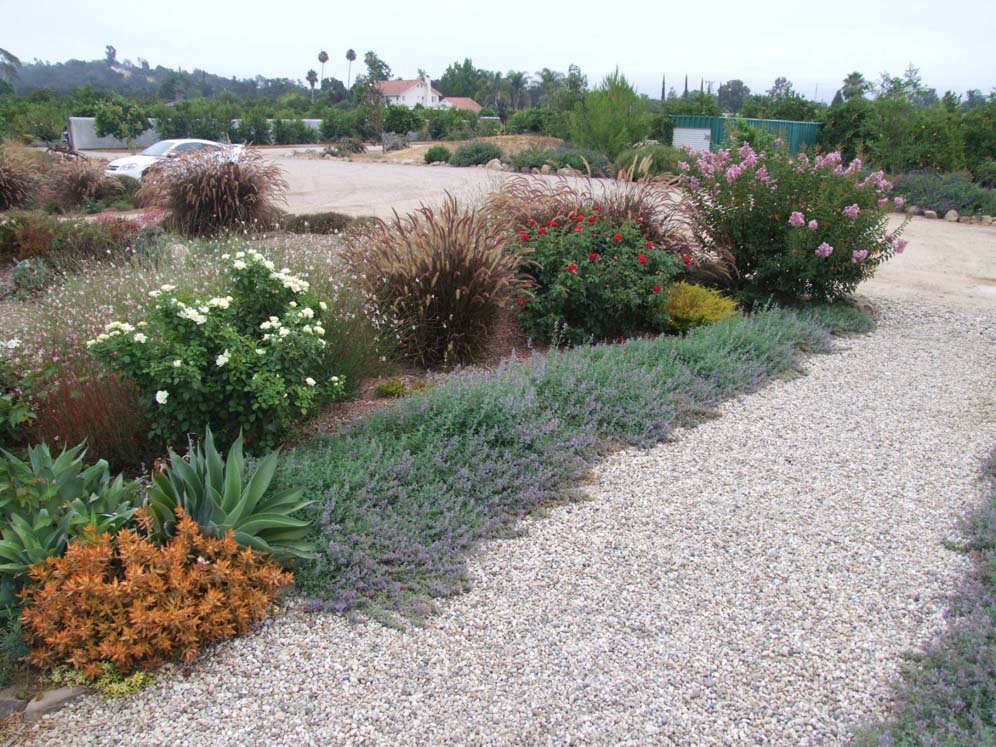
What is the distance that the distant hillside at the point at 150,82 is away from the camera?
7994 centimetres

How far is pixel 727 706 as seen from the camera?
2.65m

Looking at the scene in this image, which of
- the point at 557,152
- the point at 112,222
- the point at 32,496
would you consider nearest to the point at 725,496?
the point at 32,496

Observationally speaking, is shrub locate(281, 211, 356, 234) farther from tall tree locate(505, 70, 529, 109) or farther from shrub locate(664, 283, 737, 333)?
tall tree locate(505, 70, 529, 109)

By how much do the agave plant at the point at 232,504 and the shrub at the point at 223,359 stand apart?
20.5 inches

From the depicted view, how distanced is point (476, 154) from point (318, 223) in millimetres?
16156

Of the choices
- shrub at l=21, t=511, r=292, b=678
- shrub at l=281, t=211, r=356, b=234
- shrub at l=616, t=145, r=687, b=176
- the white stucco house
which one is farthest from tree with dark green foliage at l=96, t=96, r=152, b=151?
the white stucco house

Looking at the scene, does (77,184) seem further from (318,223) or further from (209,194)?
(318,223)

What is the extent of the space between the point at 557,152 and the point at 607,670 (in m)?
22.8

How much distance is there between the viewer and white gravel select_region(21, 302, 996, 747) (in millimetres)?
2564

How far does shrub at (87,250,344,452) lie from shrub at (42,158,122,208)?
45.5ft

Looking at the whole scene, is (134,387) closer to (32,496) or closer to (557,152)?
(32,496)

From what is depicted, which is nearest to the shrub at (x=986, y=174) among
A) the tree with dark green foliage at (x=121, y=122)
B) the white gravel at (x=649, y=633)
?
the white gravel at (x=649, y=633)

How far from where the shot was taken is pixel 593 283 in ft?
21.9

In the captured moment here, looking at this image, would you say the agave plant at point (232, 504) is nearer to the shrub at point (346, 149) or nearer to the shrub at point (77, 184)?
the shrub at point (77, 184)
